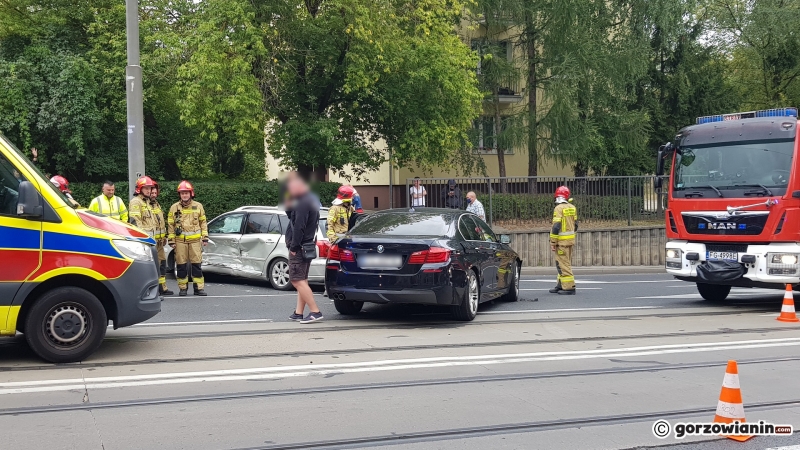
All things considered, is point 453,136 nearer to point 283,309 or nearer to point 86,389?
point 283,309

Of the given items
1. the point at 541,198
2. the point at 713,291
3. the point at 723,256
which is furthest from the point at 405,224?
the point at 541,198

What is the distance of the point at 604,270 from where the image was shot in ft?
73.1

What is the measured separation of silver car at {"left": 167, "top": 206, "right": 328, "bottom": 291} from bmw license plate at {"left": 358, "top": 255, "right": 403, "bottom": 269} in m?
3.81

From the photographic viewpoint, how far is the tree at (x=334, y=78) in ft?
65.6

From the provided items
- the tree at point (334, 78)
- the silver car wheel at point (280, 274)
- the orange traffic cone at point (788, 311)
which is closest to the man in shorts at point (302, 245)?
the silver car wheel at point (280, 274)

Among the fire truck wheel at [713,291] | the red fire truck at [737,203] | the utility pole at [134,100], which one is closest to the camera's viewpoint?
the red fire truck at [737,203]

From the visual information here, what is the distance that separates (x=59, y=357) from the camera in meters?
7.45

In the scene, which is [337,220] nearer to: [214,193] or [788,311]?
[788,311]

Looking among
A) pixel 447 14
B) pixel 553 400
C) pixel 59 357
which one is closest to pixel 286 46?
pixel 447 14

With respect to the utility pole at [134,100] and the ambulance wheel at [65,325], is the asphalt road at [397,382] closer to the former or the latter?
the ambulance wheel at [65,325]

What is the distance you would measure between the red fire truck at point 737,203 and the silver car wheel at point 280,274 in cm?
652

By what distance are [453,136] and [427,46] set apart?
10.1ft

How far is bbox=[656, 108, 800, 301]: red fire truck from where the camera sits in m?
11.6

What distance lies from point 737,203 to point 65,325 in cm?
Answer: 935
